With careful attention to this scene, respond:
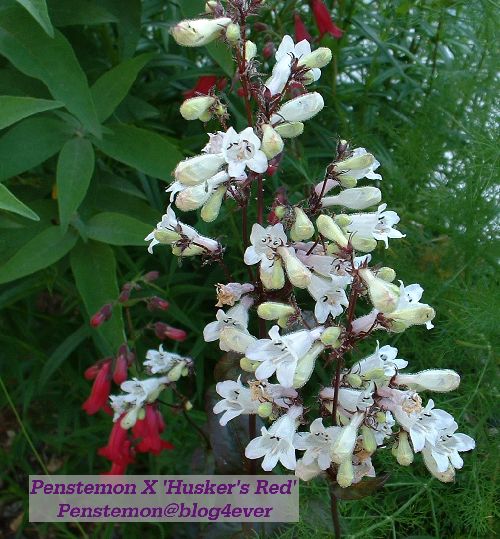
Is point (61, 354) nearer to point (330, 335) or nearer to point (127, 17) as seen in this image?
point (127, 17)

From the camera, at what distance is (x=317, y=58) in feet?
3.18

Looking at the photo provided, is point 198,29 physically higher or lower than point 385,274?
higher

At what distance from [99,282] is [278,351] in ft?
2.06

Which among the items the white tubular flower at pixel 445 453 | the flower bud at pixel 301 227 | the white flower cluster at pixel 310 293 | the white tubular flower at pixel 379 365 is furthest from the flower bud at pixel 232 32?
the white tubular flower at pixel 445 453

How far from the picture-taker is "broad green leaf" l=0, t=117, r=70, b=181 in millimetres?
1395

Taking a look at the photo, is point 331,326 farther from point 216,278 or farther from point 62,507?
point 62,507

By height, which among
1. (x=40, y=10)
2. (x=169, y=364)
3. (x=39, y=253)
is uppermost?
(x=40, y=10)

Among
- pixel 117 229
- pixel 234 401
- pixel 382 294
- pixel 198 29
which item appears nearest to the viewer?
pixel 382 294

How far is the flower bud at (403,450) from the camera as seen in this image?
0.95 metres

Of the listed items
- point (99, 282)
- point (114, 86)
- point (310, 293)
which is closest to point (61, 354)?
point (99, 282)

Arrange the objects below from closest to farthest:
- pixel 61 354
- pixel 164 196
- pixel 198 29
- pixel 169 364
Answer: pixel 198 29, pixel 169 364, pixel 61 354, pixel 164 196

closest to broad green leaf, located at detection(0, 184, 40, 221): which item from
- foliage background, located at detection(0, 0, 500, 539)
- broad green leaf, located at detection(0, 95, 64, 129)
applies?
foliage background, located at detection(0, 0, 500, 539)

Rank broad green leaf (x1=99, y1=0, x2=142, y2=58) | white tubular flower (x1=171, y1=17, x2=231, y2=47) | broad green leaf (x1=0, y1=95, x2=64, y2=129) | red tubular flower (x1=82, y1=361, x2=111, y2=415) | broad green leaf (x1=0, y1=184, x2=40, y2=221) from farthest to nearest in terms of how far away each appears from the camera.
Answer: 1. broad green leaf (x1=99, y1=0, x2=142, y2=58)
2. red tubular flower (x1=82, y1=361, x2=111, y2=415)
3. broad green leaf (x1=0, y1=95, x2=64, y2=129)
4. broad green leaf (x1=0, y1=184, x2=40, y2=221)
5. white tubular flower (x1=171, y1=17, x2=231, y2=47)

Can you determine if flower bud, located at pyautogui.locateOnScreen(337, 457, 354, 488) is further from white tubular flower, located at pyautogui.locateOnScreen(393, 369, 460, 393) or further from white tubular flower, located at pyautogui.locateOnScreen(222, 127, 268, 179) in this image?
white tubular flower, located at pyautogui.locateOnScreen(222, 127, 268, 179)
